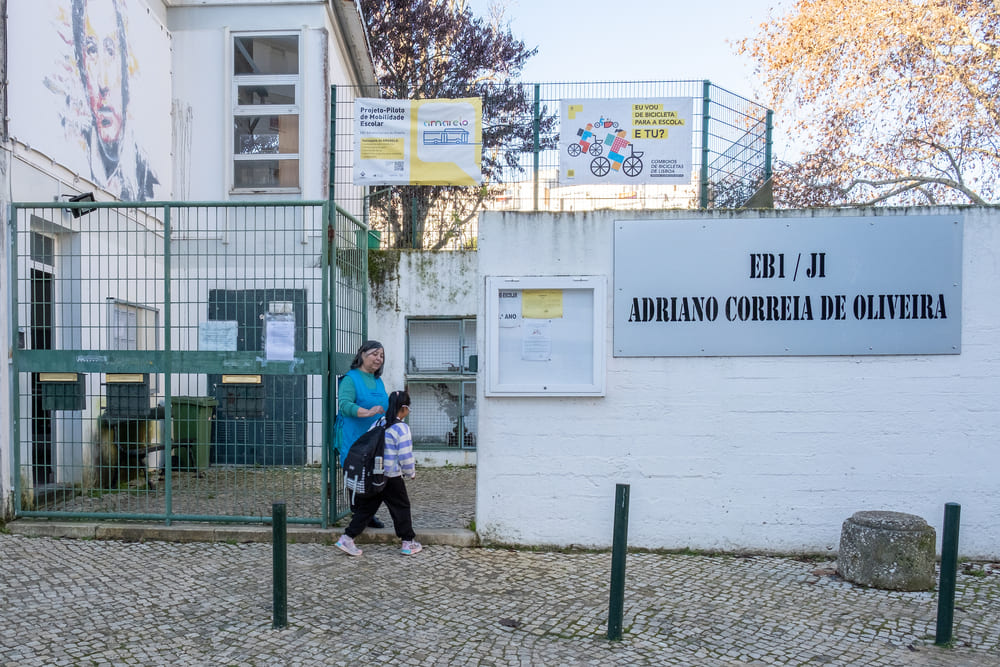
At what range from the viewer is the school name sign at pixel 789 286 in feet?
20.3

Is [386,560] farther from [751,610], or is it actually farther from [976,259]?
[976,259]

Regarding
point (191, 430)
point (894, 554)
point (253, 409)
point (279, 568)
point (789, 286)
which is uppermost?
point (789, 286)

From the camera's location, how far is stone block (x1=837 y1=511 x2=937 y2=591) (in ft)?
17.6

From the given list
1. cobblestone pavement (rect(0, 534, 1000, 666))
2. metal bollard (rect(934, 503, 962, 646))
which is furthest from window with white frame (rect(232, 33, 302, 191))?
metal bollard (rect(934, 503, 962, 646))

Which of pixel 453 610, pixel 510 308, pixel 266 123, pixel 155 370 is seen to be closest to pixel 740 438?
pixel 510 308

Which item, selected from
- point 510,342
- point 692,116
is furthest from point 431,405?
point 692,116

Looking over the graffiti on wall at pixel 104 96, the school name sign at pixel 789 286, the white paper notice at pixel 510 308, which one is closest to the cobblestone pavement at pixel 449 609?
the school name sign at pixel 789 286

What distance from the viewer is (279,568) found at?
14.8 ft

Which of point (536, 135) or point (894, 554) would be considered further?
point (536, 135)

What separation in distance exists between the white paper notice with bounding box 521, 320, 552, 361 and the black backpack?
131 cm

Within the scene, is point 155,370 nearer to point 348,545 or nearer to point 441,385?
point 348,545

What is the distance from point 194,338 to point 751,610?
5249 mm

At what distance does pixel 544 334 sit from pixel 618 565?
2.37 meters

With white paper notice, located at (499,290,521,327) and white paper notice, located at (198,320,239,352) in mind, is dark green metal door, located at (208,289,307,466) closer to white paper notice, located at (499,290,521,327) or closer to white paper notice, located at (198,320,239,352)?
white paper notice, located at (198,320,239,352)
